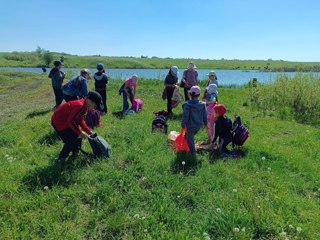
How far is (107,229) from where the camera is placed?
421 centimetres

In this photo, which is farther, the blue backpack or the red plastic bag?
the blue backpack

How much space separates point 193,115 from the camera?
6.81 meters

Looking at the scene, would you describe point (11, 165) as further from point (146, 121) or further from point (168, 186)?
point (146, 121)

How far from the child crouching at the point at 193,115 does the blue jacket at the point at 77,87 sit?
12.7 ft

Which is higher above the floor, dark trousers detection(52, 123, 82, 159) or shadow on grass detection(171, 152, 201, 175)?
dark trousers detection(52, 123, 82, 159)

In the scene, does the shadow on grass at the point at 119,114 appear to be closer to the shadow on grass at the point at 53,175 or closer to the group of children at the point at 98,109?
the group of children at the point at 98,109

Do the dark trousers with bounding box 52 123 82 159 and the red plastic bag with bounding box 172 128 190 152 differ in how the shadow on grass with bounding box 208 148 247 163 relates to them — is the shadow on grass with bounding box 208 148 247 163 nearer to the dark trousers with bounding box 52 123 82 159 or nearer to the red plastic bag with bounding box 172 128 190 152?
the red plastic bag with bounding box 172 128 190 152

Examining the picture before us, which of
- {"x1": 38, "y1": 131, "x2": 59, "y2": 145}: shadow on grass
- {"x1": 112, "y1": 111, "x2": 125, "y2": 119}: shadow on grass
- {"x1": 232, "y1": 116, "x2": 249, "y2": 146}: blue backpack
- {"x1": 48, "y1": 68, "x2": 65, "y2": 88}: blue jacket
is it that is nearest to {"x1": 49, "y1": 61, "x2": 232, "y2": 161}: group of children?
{"x1": 232, "y1": 116, "x2": 249, "y2": 146}: blue backpack

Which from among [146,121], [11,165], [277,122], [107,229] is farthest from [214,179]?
[277,122]

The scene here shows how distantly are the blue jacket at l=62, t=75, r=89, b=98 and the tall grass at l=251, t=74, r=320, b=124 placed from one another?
323 inches

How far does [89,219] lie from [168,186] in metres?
1.54

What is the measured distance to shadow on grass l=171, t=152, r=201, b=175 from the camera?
19.7ft

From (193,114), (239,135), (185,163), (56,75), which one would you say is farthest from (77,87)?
(239,135)

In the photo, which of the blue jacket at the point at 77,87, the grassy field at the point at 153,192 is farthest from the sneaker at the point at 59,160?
the blue jacket at the point at 77,87
